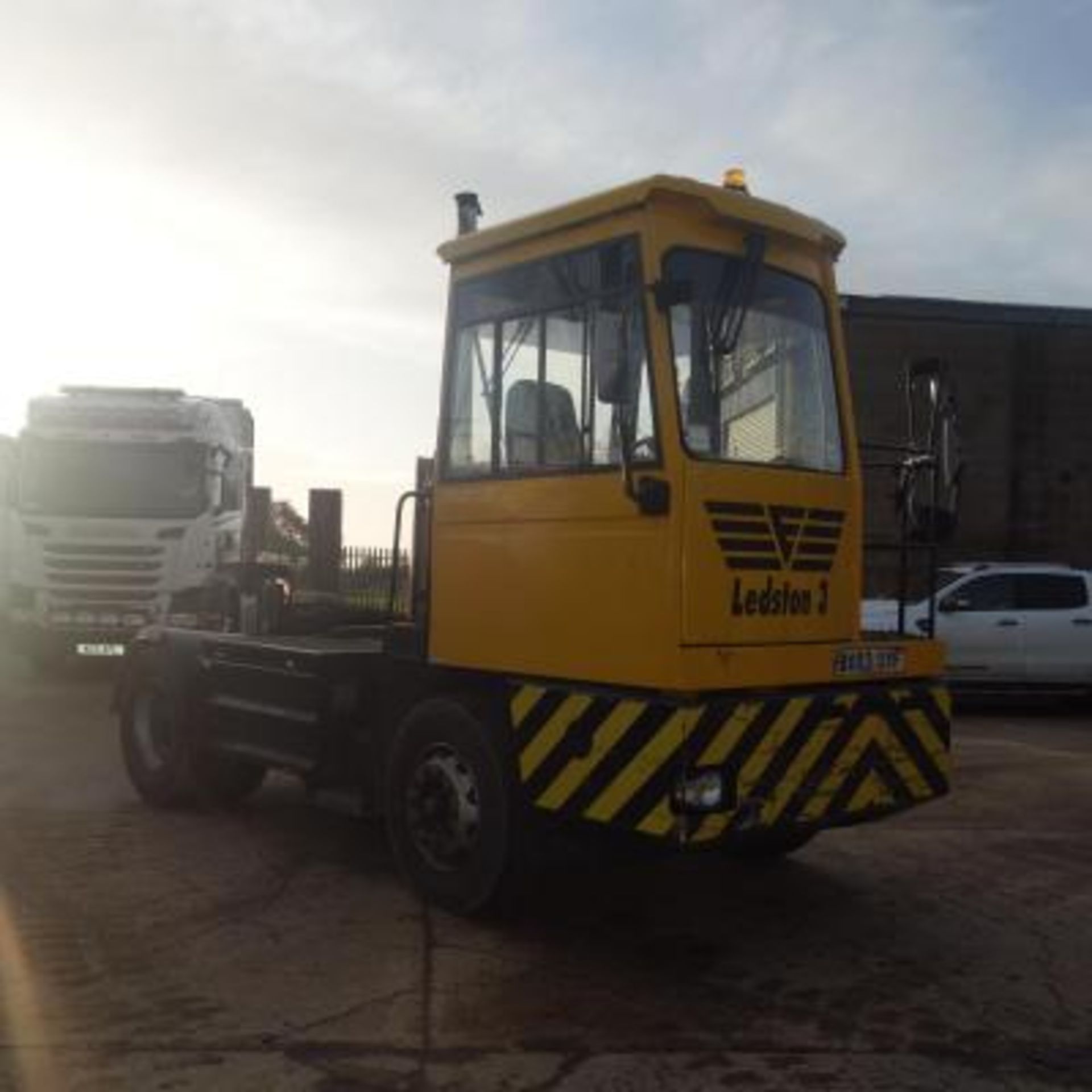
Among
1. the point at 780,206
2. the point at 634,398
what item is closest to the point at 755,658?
the point at 634,398

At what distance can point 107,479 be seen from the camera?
1597 cm

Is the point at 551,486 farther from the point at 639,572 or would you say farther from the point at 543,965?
the point at 543,965

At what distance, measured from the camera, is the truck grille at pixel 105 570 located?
15.6m

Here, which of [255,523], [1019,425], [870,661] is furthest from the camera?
[1019,425]

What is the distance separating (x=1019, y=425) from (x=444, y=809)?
65.1ft

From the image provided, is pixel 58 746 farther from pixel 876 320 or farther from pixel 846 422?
pixel 876 320

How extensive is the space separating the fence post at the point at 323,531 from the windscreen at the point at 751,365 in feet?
33.5

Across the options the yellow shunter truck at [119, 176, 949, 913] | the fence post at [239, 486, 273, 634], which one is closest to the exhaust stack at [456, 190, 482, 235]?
the yellow shunter truck at [119, 176, 949, 913]

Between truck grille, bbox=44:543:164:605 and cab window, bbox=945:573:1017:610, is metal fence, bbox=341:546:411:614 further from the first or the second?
cab window, bbox=945:573:1017:610

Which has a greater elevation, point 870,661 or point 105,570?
point 105,570

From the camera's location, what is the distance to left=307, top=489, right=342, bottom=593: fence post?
16172 mm

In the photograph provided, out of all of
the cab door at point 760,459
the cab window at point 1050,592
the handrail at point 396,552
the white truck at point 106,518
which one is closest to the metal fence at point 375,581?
the handrail at point 396,552

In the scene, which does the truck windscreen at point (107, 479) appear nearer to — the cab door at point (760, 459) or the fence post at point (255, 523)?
the fence post at point (255, 523)

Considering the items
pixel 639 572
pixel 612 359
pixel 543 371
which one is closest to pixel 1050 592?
pixel 543 371
